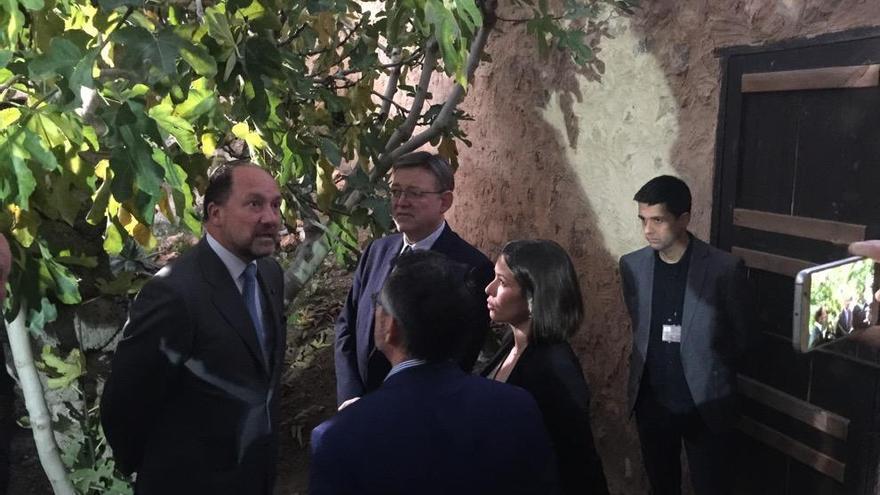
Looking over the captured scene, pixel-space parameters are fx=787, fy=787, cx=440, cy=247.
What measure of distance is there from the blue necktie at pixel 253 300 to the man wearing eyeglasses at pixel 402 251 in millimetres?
600

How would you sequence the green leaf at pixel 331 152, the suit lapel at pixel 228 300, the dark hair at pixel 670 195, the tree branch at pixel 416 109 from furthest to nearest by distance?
1. the tree branch at pixel 416 109
2. the dark hair at pixel 670 195
3. the green leaf at pixel 331 152
4. the suit lapel at pixel 228 300

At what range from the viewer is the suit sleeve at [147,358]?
2.29m

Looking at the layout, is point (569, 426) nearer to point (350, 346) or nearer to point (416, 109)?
point (350, 346)

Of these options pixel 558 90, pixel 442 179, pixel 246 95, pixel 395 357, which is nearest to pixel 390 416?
Result: pixel 395 357

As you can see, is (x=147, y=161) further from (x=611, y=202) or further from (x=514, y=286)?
(x=611, y=202)

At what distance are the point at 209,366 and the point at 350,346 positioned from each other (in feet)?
3.34

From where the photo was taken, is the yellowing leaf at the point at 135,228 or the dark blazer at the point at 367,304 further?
the dark blazer at the point at 367,304

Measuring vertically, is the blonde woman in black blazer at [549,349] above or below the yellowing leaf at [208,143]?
below

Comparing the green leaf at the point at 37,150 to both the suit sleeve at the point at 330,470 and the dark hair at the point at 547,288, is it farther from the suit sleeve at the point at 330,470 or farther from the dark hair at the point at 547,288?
the dark hair at the point at 547,288

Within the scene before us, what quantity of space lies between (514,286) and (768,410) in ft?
5.91

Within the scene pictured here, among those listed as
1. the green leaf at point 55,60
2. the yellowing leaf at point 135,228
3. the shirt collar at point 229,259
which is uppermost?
the green leaf at point 55,60

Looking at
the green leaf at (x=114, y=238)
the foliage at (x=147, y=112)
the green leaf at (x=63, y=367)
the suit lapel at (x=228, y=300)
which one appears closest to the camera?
the foliage at (x=147, y=112)

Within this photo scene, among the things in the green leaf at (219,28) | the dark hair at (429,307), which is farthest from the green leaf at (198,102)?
the dark hair at (429,307)

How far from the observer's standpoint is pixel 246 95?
252 cm
